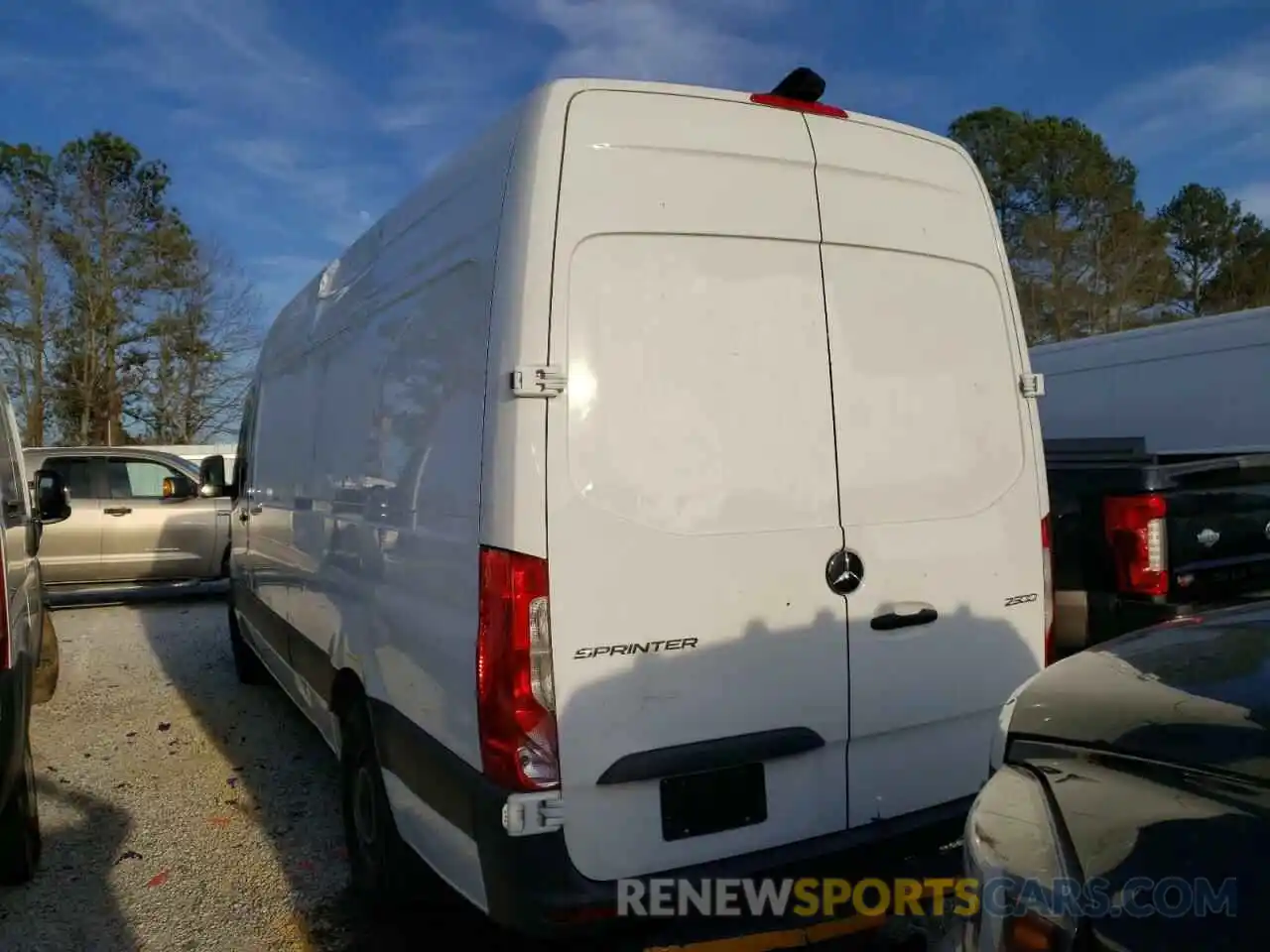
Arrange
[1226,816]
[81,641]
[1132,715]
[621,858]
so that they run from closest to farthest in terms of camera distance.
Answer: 1. [1226,816]
2. [1132,715]
3. [621,858]
4. [81,641]

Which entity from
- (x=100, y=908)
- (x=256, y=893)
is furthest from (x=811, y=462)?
(x=100, y=908)

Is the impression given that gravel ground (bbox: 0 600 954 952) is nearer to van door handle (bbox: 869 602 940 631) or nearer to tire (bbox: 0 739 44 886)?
tire (bbox: 0 739 44 886)

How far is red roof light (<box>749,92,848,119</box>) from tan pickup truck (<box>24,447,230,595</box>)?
915cm

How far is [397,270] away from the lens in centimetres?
350

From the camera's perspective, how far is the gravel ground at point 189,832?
11.8 feet

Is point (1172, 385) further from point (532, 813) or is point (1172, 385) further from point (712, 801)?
point (532, 813)

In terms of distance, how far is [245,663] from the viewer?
735cm

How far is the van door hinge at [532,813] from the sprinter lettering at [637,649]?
0.36 metres

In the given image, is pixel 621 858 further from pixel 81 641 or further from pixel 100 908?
pixel 81 641

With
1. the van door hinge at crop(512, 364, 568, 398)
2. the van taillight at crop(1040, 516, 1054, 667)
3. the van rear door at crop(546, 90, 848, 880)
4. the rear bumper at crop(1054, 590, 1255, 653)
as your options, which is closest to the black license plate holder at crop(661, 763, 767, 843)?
the van rear door at crop(546, 90, 848, 880)

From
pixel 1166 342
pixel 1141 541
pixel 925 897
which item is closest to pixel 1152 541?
pixel 1141 541

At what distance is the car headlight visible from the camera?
1.58 meters

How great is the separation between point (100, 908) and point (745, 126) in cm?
376

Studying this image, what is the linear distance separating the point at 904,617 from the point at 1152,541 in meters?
2.08
